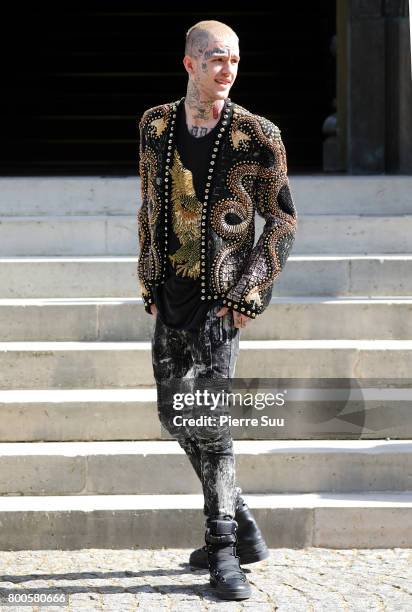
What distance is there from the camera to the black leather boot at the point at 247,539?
526 cm

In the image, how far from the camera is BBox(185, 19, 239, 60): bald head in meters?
4.83

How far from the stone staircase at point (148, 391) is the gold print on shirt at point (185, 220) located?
1279 mm

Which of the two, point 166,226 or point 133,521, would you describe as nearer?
point 166,226

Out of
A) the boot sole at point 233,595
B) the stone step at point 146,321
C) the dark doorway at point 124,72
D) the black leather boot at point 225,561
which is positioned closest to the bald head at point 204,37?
the black leather boot at point 225,561

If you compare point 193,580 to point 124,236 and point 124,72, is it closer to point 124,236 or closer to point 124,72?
point 124,236

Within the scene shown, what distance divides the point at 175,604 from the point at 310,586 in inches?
22.0

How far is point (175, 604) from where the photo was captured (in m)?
4.89

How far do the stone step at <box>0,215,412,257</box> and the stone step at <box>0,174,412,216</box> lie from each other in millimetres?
458

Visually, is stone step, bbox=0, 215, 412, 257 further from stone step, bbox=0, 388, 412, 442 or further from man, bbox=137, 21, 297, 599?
man, bbox=137, 21, 297, 599

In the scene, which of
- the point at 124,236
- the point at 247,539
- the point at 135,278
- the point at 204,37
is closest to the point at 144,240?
the point at 204,37

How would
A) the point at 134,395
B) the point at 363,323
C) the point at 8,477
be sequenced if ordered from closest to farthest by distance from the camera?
the point at 8,477
the point at 134,395
the point at 363,323

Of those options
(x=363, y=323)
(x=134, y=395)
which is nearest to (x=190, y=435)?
(x=134, y=395)

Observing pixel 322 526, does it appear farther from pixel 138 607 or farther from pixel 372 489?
pixel 138 607

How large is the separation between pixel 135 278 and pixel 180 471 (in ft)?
5.80
